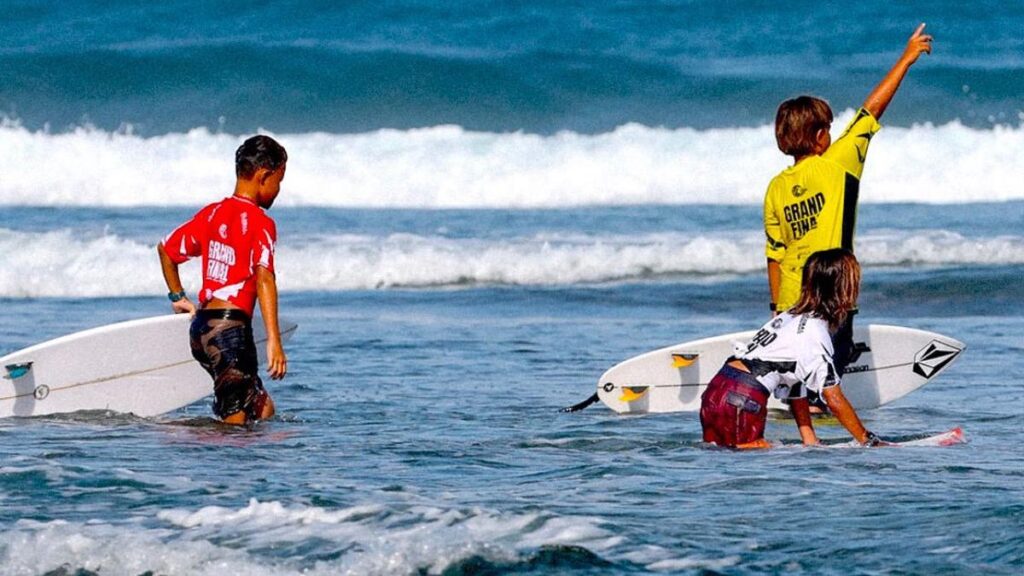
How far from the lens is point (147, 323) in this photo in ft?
25.7

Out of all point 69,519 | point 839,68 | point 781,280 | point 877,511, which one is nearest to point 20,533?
point 69,519

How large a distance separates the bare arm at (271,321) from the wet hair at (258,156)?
1.40 feet

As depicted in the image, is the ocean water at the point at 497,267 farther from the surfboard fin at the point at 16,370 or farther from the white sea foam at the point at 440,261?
the surfboard fin at the point at 16,370

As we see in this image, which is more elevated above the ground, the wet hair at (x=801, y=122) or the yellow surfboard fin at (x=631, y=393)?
the wet hair at (x=801, y=122)

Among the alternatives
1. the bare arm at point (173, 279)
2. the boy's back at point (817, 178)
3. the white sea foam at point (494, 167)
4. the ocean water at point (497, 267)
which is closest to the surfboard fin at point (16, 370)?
the ocean water at point (497, 267)

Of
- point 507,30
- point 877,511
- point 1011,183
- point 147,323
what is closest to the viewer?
point 877,511

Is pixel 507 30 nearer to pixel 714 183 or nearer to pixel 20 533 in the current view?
pixel 714 183

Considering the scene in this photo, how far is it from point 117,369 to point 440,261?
7.21 m

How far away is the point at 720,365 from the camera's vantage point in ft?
26.0

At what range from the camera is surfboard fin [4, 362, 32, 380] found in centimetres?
762

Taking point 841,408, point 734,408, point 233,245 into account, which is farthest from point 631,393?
point 233,245

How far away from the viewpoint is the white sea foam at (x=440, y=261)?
47.1ft

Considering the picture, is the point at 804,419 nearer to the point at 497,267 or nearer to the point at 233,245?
the point at 233,245

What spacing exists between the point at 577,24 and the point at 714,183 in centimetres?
780
